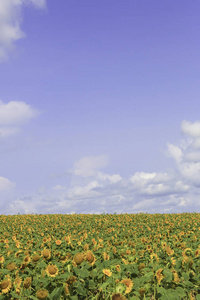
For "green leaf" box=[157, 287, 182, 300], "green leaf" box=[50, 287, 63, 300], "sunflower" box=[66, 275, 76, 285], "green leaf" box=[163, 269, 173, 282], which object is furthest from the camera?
"green leaf" box=[163, 269, 173, 282]

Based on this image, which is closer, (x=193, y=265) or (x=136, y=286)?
(x=136, y=286)

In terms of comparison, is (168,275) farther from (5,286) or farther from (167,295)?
(5,286)

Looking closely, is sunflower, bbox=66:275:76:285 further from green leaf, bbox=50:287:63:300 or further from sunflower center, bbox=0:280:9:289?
sunflower center, bbox=0:280:9:289

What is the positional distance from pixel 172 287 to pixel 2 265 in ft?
8.55

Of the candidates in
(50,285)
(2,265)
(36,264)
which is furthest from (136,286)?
(2,265)

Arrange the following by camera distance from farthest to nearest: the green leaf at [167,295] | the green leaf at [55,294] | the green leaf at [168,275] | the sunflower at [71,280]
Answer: the green leaf at [168,275] < the sunflower at [71,280] < the green leaf at [167,295] < the green leaf at [55,294]

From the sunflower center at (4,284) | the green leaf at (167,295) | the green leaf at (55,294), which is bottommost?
the green leaf at (167,295)

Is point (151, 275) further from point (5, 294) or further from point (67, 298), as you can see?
point (5, 294)

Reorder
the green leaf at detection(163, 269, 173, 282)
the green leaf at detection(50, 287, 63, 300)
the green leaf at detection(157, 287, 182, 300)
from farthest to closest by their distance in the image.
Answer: the green leaf at detection(163, 269, 173, 282) < the green leaf at detection(157, 287, 182, 300) < the green leaf at detection(50, 287, 63, 300)

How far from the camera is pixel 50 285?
4.16 meters

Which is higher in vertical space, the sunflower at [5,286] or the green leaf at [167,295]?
the sunflower at [5,286]

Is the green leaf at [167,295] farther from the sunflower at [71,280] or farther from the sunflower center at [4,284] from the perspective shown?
the sunflower center at [4,284]

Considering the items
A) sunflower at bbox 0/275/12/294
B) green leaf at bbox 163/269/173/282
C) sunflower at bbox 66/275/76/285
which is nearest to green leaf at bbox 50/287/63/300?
sunflower at bbox 66/275/76/285

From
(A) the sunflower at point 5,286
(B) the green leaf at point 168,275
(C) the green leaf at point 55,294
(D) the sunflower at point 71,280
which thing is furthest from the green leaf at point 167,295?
(A) the sunflower at point 5,286
